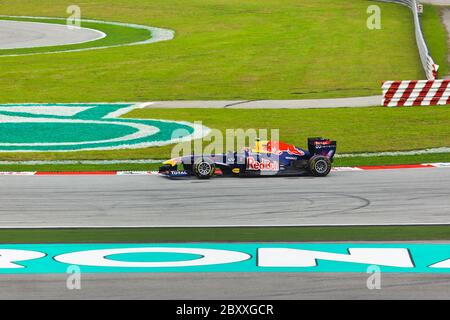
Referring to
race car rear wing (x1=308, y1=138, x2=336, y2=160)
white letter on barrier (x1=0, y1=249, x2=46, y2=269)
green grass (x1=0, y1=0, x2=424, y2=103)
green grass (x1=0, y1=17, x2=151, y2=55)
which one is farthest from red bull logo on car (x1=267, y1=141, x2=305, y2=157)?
green grass (x1=0, y1=17, x2=151, y2=55)

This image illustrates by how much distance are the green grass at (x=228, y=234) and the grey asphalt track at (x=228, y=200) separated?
1.68 feet

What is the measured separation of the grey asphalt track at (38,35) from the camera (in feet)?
182

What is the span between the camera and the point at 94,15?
6688cm

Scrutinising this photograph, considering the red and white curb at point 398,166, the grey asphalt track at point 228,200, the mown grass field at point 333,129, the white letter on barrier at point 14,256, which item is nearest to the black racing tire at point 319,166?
the grey asphalt track at point 228,200

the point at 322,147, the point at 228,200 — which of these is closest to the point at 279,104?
the point at 322,147

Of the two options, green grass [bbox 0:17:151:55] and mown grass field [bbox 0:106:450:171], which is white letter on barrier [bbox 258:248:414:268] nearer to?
mown grass field [bbox 0:106:450:171]

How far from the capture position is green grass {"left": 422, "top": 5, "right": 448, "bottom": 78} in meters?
45.4

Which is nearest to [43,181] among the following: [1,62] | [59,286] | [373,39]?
[59,286]

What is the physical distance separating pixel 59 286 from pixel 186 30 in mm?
46487

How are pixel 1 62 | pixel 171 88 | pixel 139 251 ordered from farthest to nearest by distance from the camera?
pixel 1 62 → pixel 171 88 → pixel 139 251

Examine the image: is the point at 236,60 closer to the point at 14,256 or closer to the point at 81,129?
the point at 81,129

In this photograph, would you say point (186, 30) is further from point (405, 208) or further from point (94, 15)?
point (405, 208)

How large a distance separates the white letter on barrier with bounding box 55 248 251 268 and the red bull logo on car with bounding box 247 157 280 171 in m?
7.74
